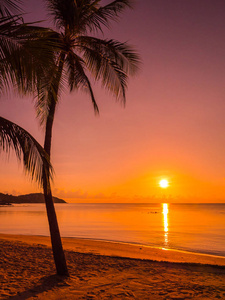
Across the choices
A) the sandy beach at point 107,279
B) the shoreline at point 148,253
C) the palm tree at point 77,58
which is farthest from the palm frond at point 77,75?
the shoreline at point 148,253

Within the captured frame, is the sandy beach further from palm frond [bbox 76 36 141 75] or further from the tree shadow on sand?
palm frond [bbox 76 36 141 75]

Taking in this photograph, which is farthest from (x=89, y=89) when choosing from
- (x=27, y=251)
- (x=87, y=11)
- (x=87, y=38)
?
(x=27, y=251)

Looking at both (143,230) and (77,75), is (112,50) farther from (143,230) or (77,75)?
(143,230)

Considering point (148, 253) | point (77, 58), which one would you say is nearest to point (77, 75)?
point (77, 58)

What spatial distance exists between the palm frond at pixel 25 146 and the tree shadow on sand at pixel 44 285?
263 cm

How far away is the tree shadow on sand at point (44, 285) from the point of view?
5895mm

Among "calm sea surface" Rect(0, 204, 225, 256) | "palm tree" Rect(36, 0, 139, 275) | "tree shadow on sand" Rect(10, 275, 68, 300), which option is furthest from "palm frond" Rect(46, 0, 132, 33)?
"calm sea surface" Rect(0, 204, 225, 256)

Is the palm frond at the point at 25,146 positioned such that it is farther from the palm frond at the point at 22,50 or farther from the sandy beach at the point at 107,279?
the sandy beach at the point at 107,279

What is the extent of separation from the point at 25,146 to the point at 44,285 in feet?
11.7

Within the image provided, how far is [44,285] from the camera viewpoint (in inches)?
258

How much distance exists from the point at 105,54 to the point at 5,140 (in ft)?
14.9

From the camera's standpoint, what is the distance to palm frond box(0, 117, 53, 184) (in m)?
5.27

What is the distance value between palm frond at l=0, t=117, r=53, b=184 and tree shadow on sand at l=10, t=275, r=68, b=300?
263 centimetres

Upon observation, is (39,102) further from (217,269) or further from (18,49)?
(217,269)
